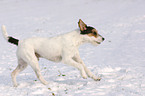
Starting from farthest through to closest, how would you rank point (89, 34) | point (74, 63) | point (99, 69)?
1. point (99, 69)
2. point (89, 34)
3. point (74, 63)

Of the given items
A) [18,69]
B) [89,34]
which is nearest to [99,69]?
[89,34]

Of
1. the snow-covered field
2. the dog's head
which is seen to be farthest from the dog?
the snow-covered field

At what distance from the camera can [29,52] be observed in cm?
565

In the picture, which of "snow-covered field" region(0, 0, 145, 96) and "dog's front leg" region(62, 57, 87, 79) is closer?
"snow-covered field" region(0, 0, 145, 96)

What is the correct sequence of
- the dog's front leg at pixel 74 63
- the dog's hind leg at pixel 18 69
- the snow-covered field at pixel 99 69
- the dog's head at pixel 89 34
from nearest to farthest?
1. the snow-covered field at pixel 99 69
2. the dog's front leg at pixel 74 63
3. the dog's head at pixel 89 34
4. the dog's hind leg at pixel 18 69

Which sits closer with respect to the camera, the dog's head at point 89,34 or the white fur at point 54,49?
the white fur at point 54,49

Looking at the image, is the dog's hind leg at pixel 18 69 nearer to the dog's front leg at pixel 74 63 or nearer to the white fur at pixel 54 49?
the white fur at pixel 54 49

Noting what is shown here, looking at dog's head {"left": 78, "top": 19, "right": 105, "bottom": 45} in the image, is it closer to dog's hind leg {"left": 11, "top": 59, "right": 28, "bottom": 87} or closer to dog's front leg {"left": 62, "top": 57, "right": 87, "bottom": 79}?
dog's front leg {"left": 62, "top": 57, "right": 87, "bottom": 79}

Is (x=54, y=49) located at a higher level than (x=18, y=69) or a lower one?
higher

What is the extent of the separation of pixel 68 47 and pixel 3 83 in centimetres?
222

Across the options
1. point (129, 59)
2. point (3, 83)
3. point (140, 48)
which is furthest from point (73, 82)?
point (140, 48)

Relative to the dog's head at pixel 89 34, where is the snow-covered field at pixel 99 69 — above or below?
below

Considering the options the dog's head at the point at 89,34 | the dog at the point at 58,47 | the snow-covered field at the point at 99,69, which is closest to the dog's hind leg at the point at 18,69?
the dog at the point at 58,47

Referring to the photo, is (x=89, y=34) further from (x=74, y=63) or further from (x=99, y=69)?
(x=99, y=69)
